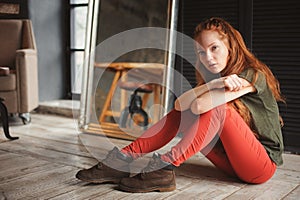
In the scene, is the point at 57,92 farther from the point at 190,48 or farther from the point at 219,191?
the point at 219,191

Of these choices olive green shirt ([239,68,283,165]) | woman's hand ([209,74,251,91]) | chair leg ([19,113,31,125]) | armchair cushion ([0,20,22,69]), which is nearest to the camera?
woman's hand ([209,74,251,91])

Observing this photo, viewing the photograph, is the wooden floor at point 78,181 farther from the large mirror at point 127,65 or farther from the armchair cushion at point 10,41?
the armchair cushion at point 10,41

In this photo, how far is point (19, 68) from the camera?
3455mm

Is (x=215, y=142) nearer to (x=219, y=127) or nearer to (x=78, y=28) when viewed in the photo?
(x=219, y=127)

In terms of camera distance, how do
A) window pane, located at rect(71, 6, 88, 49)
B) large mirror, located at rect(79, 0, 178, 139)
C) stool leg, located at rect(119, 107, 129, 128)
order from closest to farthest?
large mirror, located at rect(79, 0, 178, 139) → stool leg, located at rect(119, 107, 129, 128) → window pane, located at rect(71, 6, 88, 49)

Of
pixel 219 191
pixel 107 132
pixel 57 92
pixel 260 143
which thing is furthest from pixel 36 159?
pixel 57 92

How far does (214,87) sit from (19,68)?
2.17m

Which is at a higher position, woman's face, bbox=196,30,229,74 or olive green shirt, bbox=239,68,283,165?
woman's face, bbox=196,30,229,74

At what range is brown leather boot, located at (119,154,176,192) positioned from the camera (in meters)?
1.78

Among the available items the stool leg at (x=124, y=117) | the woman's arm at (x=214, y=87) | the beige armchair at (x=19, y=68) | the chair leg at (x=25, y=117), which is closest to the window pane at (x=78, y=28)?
the beige armchair at (x=19, y=68)

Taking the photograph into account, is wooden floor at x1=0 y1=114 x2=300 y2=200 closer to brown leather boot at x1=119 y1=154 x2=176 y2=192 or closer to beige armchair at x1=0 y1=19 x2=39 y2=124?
brown leather boot at x1=119 y1=154 x2=176 y2=192

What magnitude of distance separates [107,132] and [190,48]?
0.90m

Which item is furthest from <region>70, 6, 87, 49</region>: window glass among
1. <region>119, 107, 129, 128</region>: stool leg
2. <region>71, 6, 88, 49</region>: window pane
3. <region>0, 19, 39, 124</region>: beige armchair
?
<region>119, 107, 129, 128</region>: stool leg

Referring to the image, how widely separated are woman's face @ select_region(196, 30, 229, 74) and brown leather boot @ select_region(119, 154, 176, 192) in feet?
1.59
